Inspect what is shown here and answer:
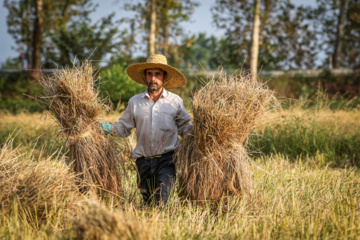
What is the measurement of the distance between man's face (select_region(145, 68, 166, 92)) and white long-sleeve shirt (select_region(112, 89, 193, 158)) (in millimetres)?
97

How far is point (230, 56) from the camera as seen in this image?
48.8 feet

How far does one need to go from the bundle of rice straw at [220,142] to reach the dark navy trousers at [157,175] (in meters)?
0.25

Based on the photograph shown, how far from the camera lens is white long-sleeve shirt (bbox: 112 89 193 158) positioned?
314 centimetres

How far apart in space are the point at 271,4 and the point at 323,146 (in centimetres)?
1020

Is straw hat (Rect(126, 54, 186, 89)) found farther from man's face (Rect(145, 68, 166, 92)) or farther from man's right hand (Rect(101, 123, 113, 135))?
man's right hand (Rect(101, 123, 113, 135))

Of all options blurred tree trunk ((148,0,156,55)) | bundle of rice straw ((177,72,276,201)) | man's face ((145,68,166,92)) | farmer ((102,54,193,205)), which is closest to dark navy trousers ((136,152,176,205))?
farmer ((102,54,193,205))

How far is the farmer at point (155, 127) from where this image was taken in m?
3.13

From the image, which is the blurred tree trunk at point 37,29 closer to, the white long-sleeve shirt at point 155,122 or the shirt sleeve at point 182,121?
the white long-sleeve shirt at point 155,122

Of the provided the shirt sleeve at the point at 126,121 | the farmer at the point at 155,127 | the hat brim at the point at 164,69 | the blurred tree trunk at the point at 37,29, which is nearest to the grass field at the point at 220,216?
the farmer at the point at 155,127


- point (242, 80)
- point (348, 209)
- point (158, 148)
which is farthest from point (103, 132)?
point (348, 209)

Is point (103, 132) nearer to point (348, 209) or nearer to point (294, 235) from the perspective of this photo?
point (294, 235)

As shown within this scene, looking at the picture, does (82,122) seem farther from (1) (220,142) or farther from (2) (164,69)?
(1) (220,142)

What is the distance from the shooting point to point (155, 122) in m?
3.14

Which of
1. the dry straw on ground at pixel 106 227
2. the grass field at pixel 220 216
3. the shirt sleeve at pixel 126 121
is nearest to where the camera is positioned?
the dry straw on ground at pixel 106 227
